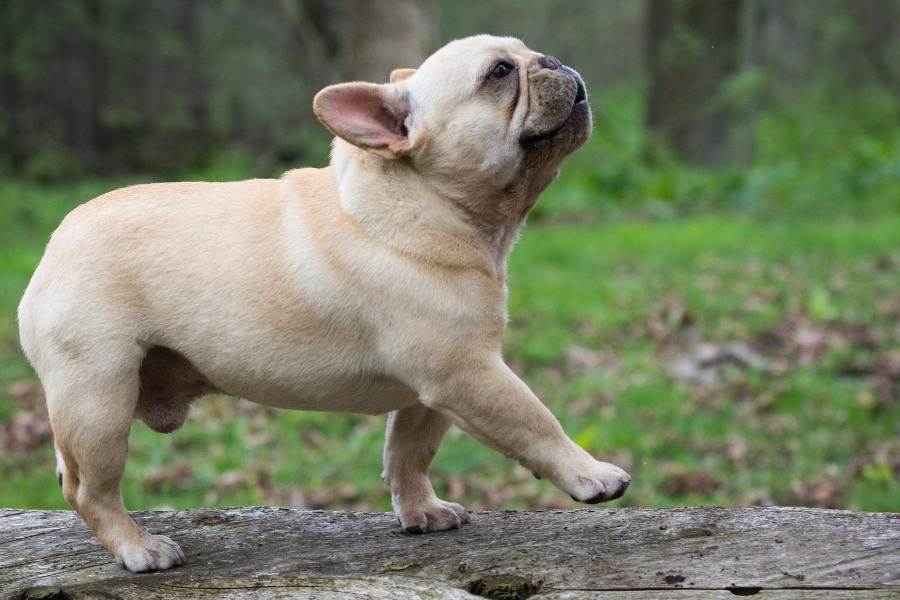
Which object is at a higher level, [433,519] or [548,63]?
[548,63]

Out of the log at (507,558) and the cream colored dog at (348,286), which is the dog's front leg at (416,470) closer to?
the log at (507,558)

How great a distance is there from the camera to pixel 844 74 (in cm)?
2092

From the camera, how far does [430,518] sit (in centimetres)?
348

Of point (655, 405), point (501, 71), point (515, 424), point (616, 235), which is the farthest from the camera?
point (616, 235)

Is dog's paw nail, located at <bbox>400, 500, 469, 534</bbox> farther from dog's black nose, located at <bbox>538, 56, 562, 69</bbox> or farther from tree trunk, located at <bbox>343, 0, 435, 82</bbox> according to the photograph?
tree trunk, located at <bbox>343, 0, 435, 82</bbox>

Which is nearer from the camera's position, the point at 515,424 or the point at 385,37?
the point at 515,424

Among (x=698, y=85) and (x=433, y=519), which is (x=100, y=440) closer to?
(x=433, y=519)

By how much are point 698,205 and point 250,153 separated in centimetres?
912

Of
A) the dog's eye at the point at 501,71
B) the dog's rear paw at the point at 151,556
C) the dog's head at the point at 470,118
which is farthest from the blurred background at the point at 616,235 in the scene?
the dog's eye at the point at 501,71

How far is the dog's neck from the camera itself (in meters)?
3.07

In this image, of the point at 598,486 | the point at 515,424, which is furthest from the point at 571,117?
the point at 598,486

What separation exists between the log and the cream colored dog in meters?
0.21

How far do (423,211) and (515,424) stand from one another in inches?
28.5

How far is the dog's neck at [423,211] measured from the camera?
3.07m
